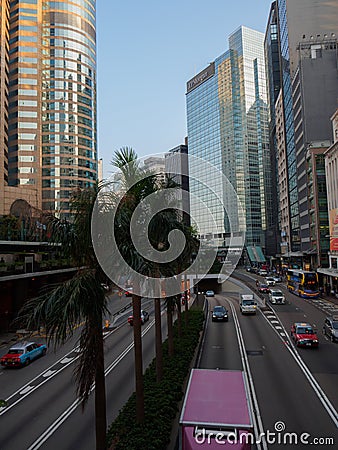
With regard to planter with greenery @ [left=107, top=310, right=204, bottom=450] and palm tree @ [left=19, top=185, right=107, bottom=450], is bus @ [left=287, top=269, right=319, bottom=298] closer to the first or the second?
planter with greenery @ [left=107, top=310, right=204, bottom=450]

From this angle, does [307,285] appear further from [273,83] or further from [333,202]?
[273,83]

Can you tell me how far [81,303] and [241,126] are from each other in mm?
143546

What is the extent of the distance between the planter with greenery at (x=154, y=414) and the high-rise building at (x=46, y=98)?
3044 inches

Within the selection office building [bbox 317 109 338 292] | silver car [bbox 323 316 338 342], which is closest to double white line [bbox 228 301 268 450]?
silver car [bbox 323 316 338 342]

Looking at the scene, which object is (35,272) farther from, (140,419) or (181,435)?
(181,435)

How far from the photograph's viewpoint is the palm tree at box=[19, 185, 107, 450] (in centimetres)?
Result: 894

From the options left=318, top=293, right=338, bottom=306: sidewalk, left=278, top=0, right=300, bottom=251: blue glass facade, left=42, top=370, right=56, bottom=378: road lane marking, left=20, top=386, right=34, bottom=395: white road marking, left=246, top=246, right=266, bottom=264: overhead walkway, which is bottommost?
left=318, top=293, right=338, bottom=306: sidewalk

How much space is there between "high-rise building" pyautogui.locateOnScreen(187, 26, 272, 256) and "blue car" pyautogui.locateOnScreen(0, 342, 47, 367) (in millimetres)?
115091

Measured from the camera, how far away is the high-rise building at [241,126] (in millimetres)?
140250

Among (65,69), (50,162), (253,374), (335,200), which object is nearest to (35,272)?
(253,374)

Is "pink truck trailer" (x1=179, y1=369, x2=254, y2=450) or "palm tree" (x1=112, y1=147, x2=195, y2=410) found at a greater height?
"palm tree" (x1=112, y1=147, x2=195, y2=410)

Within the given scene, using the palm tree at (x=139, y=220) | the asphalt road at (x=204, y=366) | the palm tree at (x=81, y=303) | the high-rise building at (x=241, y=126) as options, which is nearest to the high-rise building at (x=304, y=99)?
the high-rise building at (x=241, y=126)

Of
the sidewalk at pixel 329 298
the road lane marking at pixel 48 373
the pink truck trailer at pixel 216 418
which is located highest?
the pink truck trailer at pixel 216 418

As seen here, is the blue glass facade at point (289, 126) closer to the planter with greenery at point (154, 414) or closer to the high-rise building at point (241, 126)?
the high-rise building at point (241, 126)
